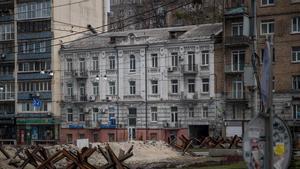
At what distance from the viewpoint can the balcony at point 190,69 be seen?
67.4 meters

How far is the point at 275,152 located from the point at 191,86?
203ft

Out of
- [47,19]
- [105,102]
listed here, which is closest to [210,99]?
[105,102]

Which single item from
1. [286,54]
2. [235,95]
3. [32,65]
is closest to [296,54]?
[286,54]

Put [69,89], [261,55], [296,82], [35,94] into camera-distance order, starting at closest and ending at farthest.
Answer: [261,55], [296,82], [69,89], [35,94]

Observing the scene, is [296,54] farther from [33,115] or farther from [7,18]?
[7,18]

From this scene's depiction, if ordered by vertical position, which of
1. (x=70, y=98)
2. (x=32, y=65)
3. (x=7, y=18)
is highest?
(x=7, y=18)

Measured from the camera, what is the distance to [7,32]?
81812mm

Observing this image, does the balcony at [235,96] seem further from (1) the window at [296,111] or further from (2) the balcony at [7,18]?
(2) the balcony at [7,18]

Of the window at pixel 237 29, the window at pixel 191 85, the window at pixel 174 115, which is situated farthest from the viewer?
the window at pixel 174 115

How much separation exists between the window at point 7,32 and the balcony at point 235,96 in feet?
105

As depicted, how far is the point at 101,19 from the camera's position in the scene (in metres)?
88.6

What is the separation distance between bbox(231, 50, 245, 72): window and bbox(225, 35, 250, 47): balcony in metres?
0.99

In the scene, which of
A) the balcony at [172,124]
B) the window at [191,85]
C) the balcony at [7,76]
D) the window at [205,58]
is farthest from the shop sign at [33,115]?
the window at [205,58]

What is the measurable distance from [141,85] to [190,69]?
6.50 meters
